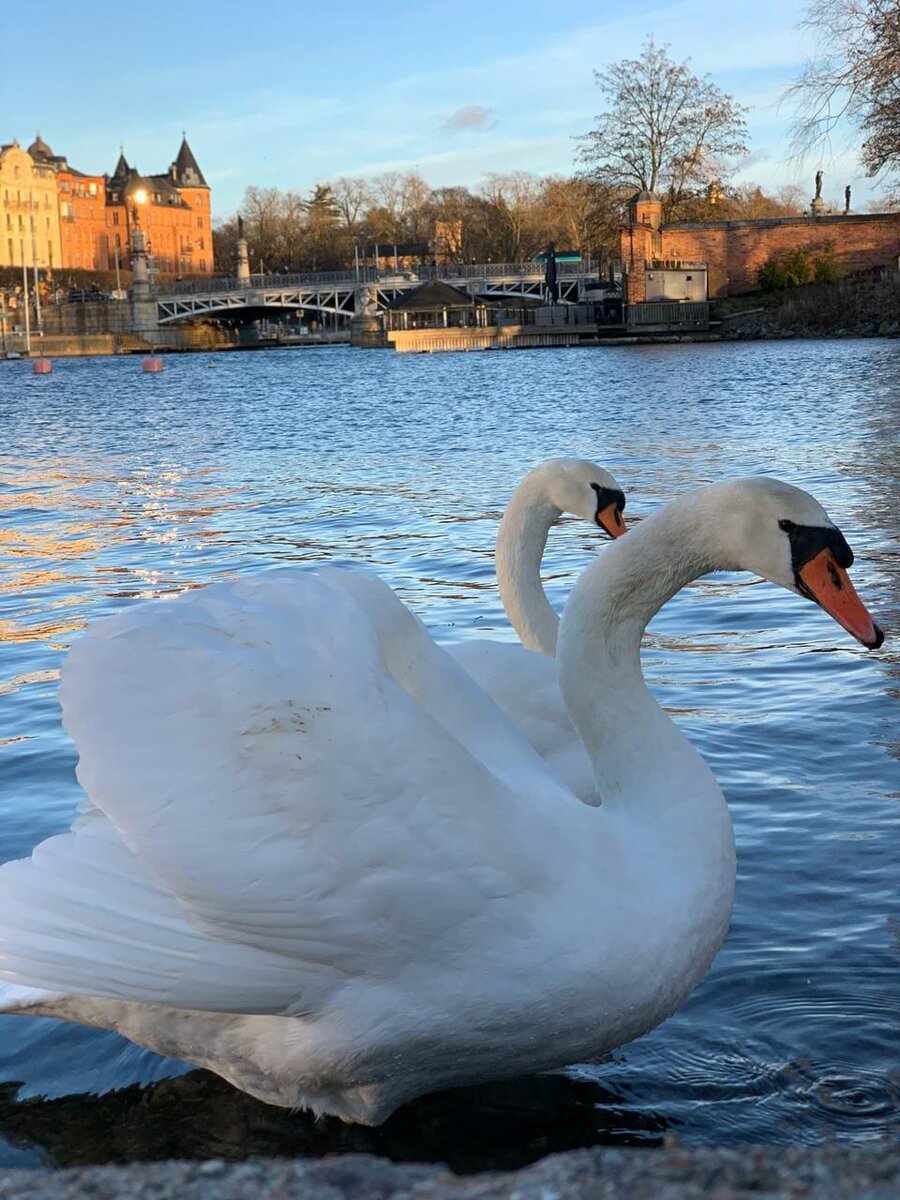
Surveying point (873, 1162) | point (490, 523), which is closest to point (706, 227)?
point (490, 523)

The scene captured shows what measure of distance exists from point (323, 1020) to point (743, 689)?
155 inches

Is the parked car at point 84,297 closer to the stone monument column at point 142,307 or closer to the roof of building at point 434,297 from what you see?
the stone monument column at point 142,307

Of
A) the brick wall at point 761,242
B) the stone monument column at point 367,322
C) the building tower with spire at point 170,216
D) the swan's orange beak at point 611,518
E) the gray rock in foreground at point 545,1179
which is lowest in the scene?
the stone monument column at point 367,322

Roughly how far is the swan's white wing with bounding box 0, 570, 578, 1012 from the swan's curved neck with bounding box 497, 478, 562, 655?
2.04 m

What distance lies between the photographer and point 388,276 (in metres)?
96.1

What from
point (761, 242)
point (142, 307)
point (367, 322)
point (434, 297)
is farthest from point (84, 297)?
point (761, 242)

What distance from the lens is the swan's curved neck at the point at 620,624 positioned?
290 cm

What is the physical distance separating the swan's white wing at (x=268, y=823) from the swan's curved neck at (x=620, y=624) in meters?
0.31

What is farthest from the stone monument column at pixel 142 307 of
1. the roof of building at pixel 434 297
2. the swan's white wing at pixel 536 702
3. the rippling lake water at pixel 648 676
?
the swan's white wing at pixel 536 702

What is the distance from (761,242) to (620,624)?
67.6m

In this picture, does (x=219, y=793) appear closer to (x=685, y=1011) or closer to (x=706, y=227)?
(x=685, y=1011)

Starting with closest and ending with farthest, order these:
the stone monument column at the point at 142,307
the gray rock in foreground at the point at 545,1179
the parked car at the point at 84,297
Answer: the gray rock in foreground at the point at 545,1179, the stone monument column at the point at 142,307, the parked car at the point at 84,297

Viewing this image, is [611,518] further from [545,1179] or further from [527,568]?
[545,1179]

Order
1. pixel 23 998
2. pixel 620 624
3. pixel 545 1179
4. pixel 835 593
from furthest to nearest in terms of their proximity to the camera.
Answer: pixel 620 624 < pixel 835 593 < pixel 23 998 < pixel 545 1179
